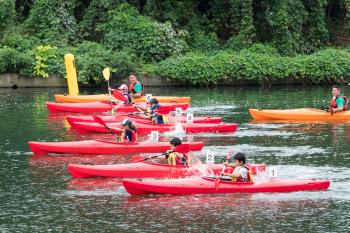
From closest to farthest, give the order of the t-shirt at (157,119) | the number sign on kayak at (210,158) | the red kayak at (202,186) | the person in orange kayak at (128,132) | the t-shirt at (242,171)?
1. the red kayak at (202,186)
2. the t-shirt at (242,171)
3. the number sign on kayak at (210,158)
4. the person in orange kayak at (128,132)
5. the t-shirt at (157,119)

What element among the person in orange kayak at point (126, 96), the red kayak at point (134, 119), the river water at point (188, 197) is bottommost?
the river water at point (188, 197)

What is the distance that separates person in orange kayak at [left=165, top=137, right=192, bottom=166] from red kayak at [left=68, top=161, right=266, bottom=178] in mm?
149

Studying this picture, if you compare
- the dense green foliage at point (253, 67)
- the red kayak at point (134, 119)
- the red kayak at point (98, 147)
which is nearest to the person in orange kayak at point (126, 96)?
the red kayak at point (134, 119)

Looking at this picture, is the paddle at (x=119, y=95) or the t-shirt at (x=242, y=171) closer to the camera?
the t-shirt at (x=242, y=171)

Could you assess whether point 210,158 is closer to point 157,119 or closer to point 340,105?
point 157,119

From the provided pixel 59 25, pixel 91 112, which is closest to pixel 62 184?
pixel 91 112

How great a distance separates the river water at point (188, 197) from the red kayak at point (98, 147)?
A: 193 millimetres

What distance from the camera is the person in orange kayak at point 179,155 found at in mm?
16478

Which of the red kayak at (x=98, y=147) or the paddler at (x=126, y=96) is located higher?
the paddler at (x=126, y=96)

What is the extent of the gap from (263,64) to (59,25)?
942 cm

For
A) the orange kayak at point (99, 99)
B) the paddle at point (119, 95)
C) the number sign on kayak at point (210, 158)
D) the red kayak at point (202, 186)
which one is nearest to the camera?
the red kayak at point (202, 186)

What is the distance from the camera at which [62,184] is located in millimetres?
16641

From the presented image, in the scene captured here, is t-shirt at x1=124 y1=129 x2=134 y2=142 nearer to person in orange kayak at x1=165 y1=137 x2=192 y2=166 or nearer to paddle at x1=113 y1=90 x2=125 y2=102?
person in orange kayak at x1=165 y1=137 x2=192 y2=166

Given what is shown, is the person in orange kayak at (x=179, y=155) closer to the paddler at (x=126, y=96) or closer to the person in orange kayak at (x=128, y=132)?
the person in orange kayak at (x=128, y=132)
